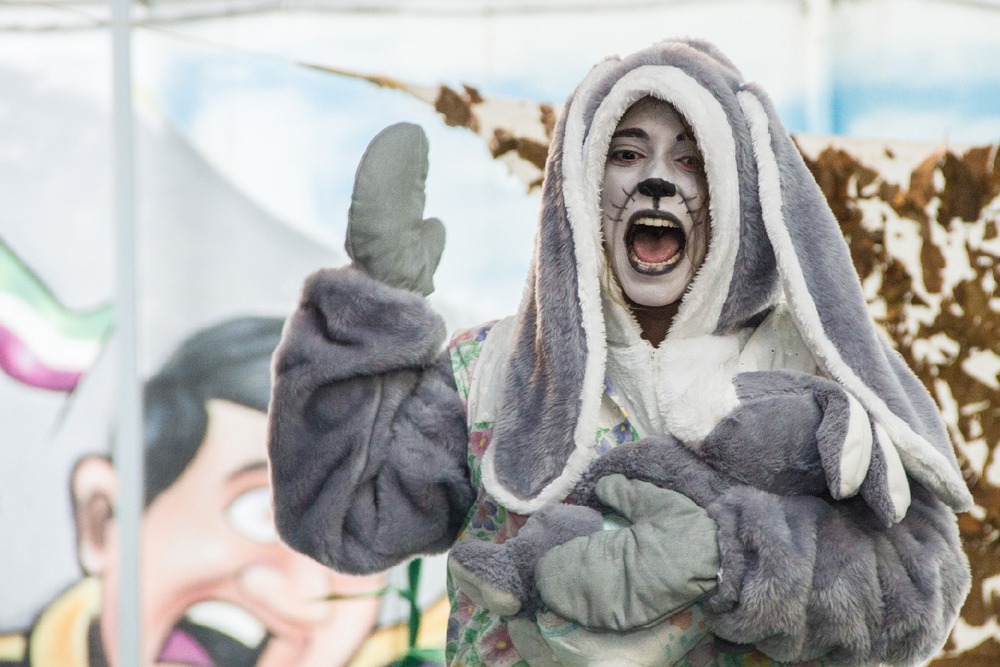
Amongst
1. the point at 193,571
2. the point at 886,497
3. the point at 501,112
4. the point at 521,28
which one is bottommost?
the point at 193,571

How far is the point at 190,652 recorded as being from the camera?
123 inches

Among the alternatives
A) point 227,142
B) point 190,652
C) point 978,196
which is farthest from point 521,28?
point 190,652

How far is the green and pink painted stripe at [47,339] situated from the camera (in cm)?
310

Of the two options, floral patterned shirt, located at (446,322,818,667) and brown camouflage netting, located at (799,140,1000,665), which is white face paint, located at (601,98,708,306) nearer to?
floral patterned shirt, located at (446,322,818,667)

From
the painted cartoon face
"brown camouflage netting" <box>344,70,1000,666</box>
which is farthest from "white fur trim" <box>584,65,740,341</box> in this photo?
the painted cartoon face

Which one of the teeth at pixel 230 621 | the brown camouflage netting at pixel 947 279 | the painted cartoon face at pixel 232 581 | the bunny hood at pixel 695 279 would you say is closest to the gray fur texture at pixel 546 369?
the bunny hood at pixel 695 279

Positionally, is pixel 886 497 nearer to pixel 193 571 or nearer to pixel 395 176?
pixel 395 176

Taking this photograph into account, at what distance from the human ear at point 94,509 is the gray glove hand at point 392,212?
1.71 m

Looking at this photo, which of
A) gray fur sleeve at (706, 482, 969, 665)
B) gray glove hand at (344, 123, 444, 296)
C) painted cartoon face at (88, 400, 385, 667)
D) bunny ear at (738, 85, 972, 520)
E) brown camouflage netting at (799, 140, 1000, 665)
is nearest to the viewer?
gray fur sleeve at (706, 482, 969, 665)

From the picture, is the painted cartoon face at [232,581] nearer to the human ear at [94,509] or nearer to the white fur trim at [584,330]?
the human ear at [94,509]

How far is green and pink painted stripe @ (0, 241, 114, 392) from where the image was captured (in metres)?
3.10

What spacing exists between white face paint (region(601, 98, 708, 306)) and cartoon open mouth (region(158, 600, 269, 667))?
186 cm

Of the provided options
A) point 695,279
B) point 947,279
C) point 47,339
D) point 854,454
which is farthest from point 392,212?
point 47,339

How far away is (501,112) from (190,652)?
152cm
